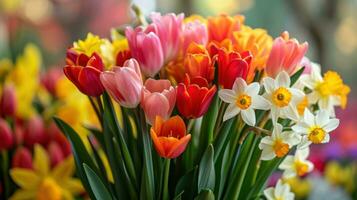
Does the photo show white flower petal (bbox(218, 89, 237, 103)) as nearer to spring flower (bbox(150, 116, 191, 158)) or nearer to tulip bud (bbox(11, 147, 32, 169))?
spring flower (bbox(150, 116, 191, 158))

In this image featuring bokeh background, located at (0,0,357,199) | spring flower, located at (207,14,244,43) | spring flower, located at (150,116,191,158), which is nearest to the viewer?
spring flower, located at (150,116,191,158)

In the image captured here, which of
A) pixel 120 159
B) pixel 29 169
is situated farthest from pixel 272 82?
pixel 29 169

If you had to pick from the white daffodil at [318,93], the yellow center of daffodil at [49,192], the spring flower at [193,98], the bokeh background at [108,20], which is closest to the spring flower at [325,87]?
the white daffodil at [318,93]

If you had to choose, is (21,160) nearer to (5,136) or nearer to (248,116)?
(5,136)

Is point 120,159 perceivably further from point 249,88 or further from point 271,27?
point 271,27

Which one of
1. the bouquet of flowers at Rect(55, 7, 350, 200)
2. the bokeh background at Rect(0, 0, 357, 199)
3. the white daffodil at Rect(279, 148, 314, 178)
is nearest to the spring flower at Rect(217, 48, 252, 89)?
the bouquet of flowers at Rect(55, 7, 350, 200)

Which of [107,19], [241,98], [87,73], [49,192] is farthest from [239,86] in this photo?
[107,19]

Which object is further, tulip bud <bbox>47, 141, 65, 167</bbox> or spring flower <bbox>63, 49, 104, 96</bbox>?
tulip bud <bbox>47, 141, 65, 167</bbox>
